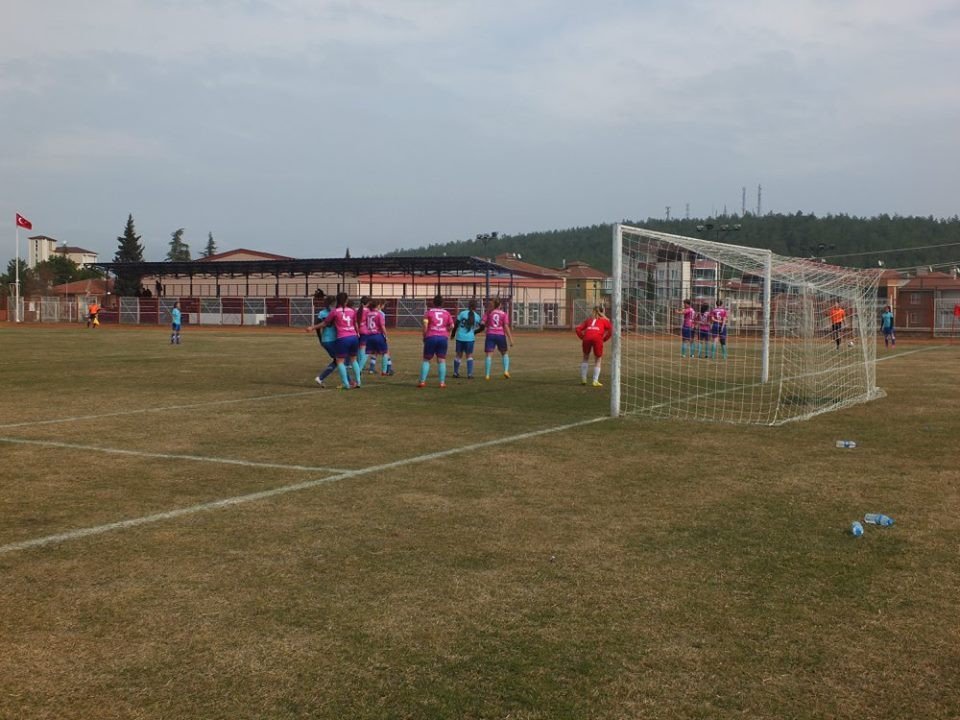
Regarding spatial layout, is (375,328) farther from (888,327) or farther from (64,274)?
(64,274)

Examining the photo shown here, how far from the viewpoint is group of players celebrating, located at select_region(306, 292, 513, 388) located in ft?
53.5

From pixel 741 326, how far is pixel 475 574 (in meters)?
22.9

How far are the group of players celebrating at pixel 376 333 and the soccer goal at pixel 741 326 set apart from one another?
3.01m

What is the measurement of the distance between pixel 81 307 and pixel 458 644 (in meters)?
77.0

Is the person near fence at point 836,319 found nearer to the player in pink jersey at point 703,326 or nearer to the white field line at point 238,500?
the player in pink jersey at point 703,326

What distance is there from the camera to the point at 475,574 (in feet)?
17.0

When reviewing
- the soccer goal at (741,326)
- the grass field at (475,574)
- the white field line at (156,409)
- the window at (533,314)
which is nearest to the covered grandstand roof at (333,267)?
the window at (533,314)

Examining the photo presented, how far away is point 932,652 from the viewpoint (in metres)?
4.02

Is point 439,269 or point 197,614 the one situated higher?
point 439,269

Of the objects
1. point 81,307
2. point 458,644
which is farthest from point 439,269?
point 458,644

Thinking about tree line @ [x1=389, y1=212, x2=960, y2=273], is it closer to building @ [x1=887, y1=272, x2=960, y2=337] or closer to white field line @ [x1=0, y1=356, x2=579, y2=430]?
building @ [x1=887, y1=272, x2=960, y2=337]

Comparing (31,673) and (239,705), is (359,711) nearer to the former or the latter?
(239,705)

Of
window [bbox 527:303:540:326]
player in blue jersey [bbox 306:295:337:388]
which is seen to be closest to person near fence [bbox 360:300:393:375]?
player in blue jersey [bbox 306:295:337:388]

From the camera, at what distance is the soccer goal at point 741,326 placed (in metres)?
13.8
